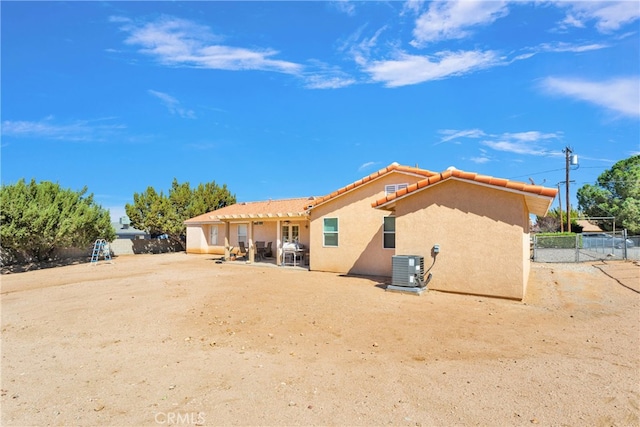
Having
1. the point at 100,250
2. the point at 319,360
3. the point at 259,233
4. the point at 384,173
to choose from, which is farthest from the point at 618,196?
the point at 100,250

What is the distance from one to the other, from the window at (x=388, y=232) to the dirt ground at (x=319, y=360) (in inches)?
159

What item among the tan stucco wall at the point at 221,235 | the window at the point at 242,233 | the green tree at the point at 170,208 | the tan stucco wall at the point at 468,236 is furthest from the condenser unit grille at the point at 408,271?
the green tree at the point at 170,208

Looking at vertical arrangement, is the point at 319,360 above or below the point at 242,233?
below

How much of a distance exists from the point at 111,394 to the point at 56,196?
21.2 m

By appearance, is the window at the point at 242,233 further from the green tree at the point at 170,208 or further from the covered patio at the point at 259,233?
the green tree at the point at 170,208

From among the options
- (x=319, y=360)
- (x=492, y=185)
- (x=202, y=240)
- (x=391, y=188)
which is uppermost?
(x=391, y=188)

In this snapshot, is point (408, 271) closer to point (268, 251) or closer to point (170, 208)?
point (268, 251)

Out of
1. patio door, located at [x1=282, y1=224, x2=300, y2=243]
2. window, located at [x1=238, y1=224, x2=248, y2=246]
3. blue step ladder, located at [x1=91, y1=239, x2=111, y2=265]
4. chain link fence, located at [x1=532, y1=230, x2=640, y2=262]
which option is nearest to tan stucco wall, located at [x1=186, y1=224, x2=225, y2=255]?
window, located at [x1=238, y1=224, x2=248, y2=246]

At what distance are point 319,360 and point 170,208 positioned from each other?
89.9 ft

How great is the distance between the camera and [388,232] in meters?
13.5

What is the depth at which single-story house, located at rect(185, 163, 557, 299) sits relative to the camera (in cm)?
910

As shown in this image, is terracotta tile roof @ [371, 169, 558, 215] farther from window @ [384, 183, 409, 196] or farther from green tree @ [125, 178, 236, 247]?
green tree @ [125, 178, 236, 247]

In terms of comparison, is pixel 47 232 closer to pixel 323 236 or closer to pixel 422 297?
pixel 323 236

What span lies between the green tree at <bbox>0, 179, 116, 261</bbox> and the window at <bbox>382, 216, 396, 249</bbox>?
17.5 m
